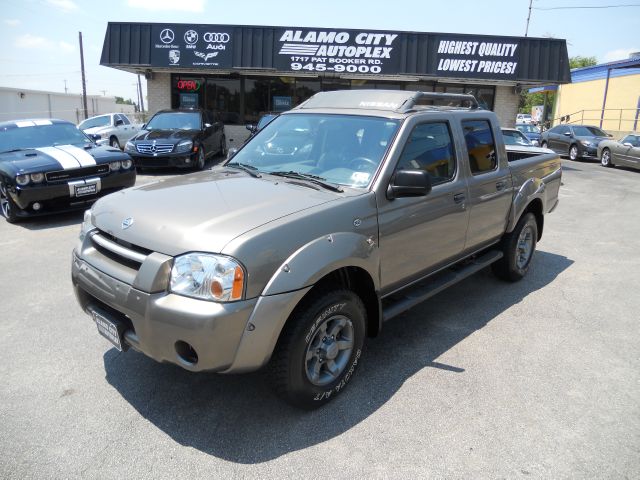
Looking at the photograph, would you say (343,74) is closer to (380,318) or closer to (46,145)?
(46,145)

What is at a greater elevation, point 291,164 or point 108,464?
point 291,164

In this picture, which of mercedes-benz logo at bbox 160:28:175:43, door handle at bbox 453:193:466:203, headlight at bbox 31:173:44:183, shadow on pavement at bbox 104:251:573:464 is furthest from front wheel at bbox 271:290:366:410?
mercedes-benz logo at bbox 160:28:175:43

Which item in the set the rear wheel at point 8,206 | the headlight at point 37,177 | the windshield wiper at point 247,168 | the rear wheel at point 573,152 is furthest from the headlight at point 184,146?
the rear wheel at point 573,152

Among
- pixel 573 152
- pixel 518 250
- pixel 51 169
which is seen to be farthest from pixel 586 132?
pixel 51 169

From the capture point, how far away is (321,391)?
→ 2992 mm

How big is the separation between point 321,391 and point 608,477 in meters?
1.62

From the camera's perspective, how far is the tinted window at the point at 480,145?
431cm

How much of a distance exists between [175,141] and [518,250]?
938 centimetres

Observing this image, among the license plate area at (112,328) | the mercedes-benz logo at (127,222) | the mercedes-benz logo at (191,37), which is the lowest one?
the license plate area at (112,328)

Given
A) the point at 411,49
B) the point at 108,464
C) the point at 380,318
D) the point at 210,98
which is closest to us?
the point at 108,464

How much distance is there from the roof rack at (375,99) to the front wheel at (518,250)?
171 centimetres

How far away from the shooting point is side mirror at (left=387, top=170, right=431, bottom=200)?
124 inches

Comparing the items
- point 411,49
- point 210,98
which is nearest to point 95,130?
point 210,98

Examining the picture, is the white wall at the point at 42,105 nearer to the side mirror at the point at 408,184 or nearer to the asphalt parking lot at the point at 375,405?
the asphalt parking lot at the point at 375,405
